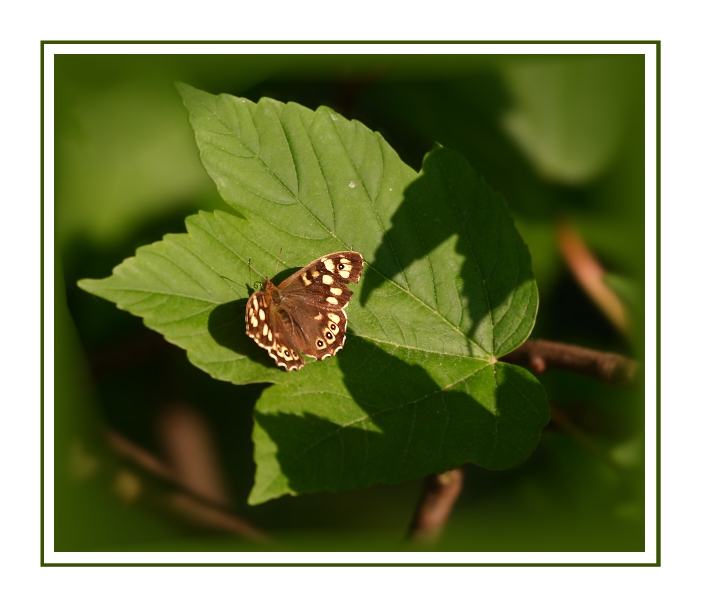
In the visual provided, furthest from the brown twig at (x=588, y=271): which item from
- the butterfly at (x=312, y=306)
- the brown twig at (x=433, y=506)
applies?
the butterfly at (x=312, y=306)

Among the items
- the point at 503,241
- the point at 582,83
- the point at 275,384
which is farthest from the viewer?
the point at 582,83

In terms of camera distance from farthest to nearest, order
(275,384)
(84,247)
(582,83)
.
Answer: (582,83) < (84,247) < (275,384)

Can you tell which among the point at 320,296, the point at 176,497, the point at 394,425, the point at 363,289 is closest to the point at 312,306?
the point at 320,296

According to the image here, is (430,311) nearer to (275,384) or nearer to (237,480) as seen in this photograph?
(275,384)

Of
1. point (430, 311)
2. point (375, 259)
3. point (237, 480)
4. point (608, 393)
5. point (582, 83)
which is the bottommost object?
point (237, 480)

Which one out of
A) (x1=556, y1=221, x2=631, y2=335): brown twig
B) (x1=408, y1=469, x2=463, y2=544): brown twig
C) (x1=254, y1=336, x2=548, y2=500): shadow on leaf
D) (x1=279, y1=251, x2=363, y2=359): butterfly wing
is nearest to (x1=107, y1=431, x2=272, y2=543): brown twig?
(x1=408, y1=469, x2=463, y2=544): brown twig

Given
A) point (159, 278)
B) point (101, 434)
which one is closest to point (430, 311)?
point (159, 278)
